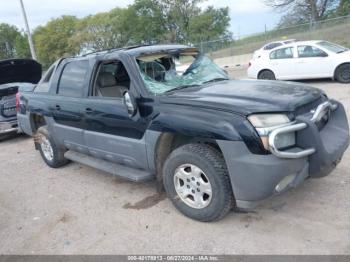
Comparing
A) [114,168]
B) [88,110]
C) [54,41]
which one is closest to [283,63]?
[88,110]

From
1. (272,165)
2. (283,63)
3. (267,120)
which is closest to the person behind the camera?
(272,165)

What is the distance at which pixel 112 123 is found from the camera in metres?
4.43

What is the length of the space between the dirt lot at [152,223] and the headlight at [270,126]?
0.88 meters

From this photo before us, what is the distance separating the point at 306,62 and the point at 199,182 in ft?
32.4

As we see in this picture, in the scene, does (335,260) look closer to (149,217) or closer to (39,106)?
(149,217)

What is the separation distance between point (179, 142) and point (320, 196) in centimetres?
167

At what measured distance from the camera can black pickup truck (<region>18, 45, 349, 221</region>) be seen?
3.26 metres

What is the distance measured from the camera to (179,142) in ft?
13.4

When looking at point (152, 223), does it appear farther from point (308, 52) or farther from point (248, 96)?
point (308, 52)

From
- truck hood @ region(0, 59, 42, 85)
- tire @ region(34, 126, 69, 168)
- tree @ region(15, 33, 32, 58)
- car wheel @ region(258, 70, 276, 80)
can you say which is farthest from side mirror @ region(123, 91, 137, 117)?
tree @ region(15, 33, 32, 58)

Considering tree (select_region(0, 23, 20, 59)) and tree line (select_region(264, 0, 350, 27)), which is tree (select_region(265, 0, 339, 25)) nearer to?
tree line (select_region(264, 0, 350, 27))

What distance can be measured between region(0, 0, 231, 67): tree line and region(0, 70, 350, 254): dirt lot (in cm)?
5365

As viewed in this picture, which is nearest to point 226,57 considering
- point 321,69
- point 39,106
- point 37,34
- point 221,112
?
point 321,69

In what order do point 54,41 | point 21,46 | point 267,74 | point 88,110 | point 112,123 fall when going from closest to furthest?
point 112,123, point 88,110, point 267,74, point 54,41, point 21,46
